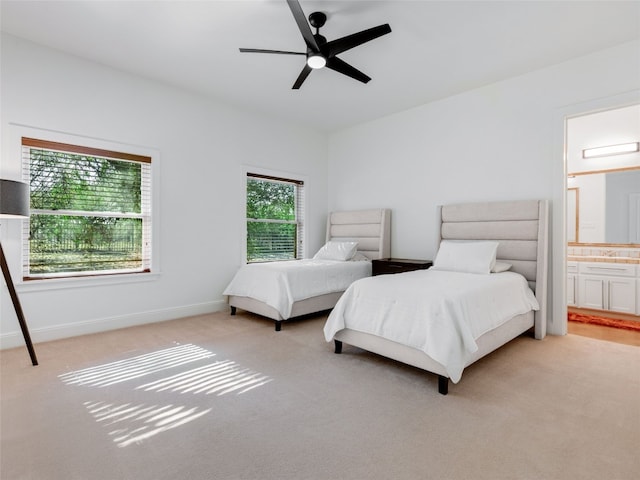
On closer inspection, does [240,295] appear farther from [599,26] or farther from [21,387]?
[599,26]

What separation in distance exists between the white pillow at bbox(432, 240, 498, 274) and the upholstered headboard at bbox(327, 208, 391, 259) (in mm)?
1222

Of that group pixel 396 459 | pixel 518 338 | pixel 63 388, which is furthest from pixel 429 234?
pixel 63 388

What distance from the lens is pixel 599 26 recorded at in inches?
114

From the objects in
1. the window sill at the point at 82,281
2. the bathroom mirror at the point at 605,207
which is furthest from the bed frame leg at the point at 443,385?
the bathroom mirror at the point at 605,207

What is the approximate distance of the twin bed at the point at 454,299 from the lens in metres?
2.27

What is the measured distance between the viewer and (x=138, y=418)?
6.36 ft

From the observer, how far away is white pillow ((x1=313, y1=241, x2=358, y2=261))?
482 centimetres

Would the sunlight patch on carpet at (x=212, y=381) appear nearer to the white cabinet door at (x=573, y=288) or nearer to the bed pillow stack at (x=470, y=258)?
the bed pillow stack at (x=470, y=258)

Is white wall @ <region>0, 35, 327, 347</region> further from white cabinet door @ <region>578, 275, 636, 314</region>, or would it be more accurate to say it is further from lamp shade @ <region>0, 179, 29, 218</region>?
white cabinet door @ <region>578, 275, 636, 314</region>

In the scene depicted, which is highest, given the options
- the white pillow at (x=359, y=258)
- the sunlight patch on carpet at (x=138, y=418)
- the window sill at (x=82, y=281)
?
the white pillow at (x=359, y=258)

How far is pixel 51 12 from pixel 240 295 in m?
3.20

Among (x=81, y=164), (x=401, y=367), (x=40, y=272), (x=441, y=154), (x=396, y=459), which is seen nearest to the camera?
(x=396, y=459)

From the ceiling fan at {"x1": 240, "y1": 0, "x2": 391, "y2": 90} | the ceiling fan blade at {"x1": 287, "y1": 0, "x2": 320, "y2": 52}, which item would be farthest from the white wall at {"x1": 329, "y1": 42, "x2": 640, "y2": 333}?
the ceiling fan blade at {"x1": 287, "y1": 0, "x2": 320, "y2": 52}

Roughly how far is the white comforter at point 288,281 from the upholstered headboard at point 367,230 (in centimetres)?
60
